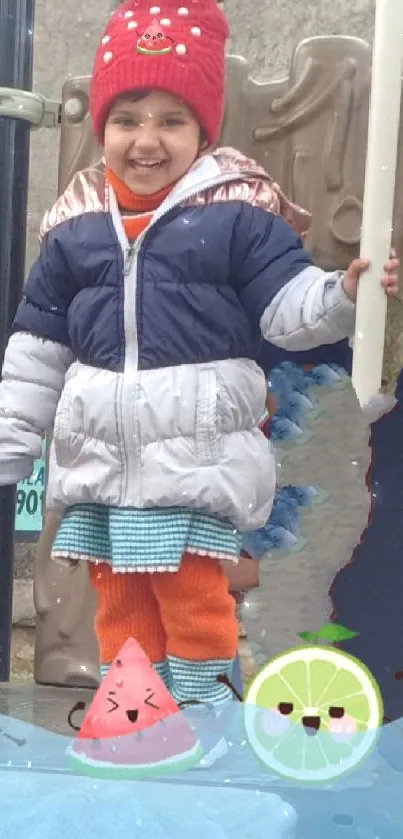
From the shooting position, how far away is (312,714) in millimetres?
977

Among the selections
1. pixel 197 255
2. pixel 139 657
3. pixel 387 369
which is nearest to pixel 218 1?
pixel 197 255

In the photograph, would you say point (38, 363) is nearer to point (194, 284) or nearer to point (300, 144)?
point (194, 284)

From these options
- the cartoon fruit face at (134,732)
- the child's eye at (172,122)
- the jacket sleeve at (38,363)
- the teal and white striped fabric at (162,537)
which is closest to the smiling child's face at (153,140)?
the child's eye at (172,122)

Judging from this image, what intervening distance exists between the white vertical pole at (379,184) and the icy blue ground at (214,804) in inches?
11.9

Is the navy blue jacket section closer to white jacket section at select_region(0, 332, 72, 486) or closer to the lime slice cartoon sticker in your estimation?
white jacket section at select_region(0, 332, 72, 486)

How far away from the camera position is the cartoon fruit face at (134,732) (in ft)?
3.26

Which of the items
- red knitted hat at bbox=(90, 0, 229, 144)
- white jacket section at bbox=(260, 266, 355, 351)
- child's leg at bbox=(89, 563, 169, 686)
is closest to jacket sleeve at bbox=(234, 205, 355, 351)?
white jacket section at bbox=(260, 266, 355, 351)

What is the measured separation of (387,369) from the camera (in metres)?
1.09

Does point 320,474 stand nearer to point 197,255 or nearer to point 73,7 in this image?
point 197,255

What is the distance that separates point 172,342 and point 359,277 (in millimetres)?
167

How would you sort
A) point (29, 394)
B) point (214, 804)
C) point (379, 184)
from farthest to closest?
point (29, 394), point (379, 184), point (214, 804)

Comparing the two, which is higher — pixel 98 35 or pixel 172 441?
pixel 98 35

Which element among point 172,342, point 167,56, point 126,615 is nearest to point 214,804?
point 126,615

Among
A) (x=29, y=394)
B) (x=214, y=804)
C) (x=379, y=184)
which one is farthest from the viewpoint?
(x=29, y=394)
